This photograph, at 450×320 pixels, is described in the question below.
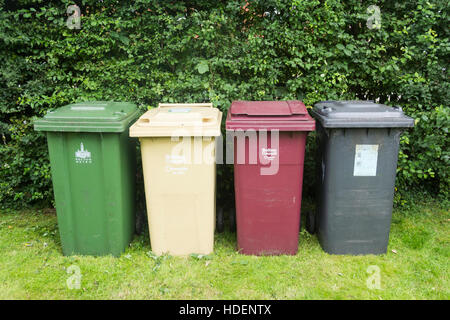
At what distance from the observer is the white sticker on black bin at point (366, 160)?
146 inches

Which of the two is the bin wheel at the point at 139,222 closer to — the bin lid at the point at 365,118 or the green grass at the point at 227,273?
the green grass at the point at 227,273

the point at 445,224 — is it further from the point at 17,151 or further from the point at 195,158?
the point at 17,151

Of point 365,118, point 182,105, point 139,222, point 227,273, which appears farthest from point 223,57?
point 227,273

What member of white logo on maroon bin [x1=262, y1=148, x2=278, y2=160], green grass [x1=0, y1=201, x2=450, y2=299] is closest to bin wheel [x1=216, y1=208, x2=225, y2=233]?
green grass [x1=0, y1=201, x2=450, y2=299]

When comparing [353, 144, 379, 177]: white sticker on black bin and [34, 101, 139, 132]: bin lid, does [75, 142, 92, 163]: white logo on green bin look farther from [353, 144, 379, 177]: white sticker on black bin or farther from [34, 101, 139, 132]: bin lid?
[353, 144, 379, 177]: white sticker on black bin

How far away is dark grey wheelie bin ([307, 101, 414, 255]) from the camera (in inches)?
144

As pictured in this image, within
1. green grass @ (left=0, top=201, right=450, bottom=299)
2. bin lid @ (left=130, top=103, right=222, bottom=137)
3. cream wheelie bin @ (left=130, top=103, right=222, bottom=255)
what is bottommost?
green grass @ (left=0, top=201, right=450, bottom=299)

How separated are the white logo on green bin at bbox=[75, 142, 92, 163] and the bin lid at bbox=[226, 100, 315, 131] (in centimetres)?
136

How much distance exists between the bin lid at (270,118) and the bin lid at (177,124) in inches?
7.2

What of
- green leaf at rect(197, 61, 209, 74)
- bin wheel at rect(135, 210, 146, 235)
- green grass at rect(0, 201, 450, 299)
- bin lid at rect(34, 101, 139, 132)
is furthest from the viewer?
green leaf at rect(197, 61, 209, 74)

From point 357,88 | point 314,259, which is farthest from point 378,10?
point 314,259

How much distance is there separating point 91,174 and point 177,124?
978mm

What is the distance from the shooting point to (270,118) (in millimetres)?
3646

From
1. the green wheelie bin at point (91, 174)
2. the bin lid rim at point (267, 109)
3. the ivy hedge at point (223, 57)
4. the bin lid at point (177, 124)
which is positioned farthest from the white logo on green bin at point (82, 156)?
the bin lid rim at point (267, 109)
